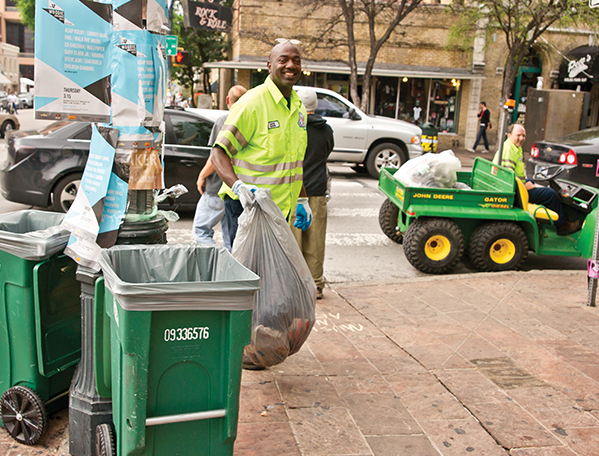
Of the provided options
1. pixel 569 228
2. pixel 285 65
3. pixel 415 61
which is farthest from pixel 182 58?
pixel 285 65

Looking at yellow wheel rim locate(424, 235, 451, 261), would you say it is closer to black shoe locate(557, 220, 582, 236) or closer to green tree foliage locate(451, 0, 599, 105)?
black shoe locate(557, 220, 582, 236)

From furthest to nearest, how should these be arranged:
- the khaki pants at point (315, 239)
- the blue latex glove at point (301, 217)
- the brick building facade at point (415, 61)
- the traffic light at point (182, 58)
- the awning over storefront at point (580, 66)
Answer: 1. the brick building facade at point (415, 61)
2. the awning over storefront at point (580, 66)
3. the traffic light at point (182, 58)
4. the khaki pants at point (315, 239)
5. the blue latex glove at point (301, 217)

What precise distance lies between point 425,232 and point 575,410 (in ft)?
10.7

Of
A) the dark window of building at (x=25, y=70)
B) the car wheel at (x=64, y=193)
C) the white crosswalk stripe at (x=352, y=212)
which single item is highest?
the dark window of building at (x=25, y=70)

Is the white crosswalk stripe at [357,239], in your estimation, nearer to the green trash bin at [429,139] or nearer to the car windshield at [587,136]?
the car windshield at [587,136]

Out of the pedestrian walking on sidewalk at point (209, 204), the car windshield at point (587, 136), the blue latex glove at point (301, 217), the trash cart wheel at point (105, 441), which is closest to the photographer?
the trash cart wheel at point (105, 441)

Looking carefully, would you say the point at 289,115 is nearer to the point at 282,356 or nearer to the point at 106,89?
the point at 106,89

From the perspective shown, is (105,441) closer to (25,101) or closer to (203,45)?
(203,45)

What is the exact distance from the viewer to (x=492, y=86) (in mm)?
24062

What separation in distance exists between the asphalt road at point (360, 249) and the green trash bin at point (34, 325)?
3763 millimetres

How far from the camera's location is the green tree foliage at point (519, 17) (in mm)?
17312

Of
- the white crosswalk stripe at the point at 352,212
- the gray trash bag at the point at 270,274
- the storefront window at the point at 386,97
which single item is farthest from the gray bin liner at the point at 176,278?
the storefront window at the point at 386,97


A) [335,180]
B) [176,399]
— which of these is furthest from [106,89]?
[335,180]

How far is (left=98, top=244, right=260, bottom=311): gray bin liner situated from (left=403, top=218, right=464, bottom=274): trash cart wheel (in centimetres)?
417
